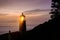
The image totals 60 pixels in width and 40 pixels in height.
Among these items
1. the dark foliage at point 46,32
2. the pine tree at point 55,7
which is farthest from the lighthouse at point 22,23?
the pine tree at point 55,7

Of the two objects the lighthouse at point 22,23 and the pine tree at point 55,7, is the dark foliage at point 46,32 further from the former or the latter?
the pine tree at point 55,7

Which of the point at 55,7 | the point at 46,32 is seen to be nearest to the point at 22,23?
the point at 46,32

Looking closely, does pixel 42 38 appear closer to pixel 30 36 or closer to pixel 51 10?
pixel 30 36

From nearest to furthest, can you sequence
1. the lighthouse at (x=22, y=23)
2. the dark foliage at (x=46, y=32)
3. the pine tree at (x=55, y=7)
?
the dark foliage at (x=46, y=32), the lighthouse at (x=22, y=23), the pine tree at (x=55, y=7)

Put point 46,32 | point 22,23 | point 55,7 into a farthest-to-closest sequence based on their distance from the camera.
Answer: point 55,7, point 22,23, point 46,32

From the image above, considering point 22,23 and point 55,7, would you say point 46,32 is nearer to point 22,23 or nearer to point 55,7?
point 22,23

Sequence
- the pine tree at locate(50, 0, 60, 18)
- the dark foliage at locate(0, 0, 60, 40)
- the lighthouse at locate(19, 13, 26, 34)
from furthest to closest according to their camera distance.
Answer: the pine tree at locate(50, 0, 60, 18) → the lighthouse at locate(19, 13, 26, 34) → the dark foliage at locate(0, 0, 60, 40)

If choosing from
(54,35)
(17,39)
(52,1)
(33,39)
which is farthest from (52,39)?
(52,1)

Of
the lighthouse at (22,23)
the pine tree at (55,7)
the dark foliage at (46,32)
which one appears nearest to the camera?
the dark foliage at (46,32)

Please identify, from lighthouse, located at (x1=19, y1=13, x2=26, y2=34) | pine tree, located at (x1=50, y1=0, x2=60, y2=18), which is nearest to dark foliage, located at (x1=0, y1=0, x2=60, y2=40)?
lighthouse, located at (x1=19, y1=13, x2=26, y2=34)

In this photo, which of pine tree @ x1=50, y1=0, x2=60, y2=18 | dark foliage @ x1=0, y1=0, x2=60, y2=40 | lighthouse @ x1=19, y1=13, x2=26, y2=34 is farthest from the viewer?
pine tree @ x1=50, y1=0, x2=60, y2=18

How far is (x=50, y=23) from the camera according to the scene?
13.6 m

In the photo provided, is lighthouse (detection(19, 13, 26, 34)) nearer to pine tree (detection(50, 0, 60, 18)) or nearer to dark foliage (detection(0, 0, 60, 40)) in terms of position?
dark foliage (detection(0, 0, 60, 40))

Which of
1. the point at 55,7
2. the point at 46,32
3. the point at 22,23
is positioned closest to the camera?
the point at 46,32
